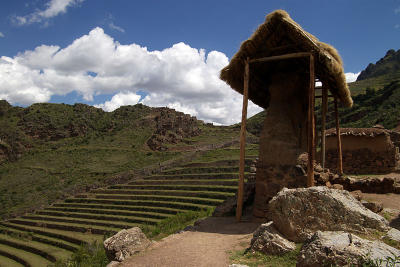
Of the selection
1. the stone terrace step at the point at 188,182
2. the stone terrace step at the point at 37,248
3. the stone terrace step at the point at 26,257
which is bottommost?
the stone terrace step at the point at 26,257

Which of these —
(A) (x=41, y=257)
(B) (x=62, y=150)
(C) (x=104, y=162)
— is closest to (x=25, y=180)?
(C) (x=104, y=162)

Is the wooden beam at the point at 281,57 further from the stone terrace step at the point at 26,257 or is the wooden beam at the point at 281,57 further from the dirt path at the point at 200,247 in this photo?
the stone terrace step at the point at 26,257

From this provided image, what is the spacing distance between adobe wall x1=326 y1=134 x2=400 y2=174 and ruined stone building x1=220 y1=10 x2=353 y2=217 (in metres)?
4.75

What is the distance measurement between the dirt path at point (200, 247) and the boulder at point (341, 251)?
1476 millimetres

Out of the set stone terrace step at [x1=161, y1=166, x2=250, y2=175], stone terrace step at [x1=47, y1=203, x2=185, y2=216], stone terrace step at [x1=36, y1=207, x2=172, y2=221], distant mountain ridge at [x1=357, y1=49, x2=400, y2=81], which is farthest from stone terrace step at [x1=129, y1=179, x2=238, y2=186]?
distant mountain ridge at [x1=357, y1=49, x2=400, y2=81]

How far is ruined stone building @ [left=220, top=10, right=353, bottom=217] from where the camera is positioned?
292 inches

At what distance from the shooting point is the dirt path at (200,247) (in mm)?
4897

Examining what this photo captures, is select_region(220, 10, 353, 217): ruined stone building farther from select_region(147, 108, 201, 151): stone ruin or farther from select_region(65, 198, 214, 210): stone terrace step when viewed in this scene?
select_region(147, 108, 201, 151): stone ruin

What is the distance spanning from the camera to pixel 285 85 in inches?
334

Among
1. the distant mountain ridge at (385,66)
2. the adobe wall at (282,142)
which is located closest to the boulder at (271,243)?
the adobe wall at (282,142)

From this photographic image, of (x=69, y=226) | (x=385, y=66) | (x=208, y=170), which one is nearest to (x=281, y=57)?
(x=208, y=170)

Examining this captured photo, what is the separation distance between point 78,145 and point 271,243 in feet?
156

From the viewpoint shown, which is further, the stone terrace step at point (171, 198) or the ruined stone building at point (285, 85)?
the stone terrace step at point (171, 198)

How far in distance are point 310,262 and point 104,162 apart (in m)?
37.0
